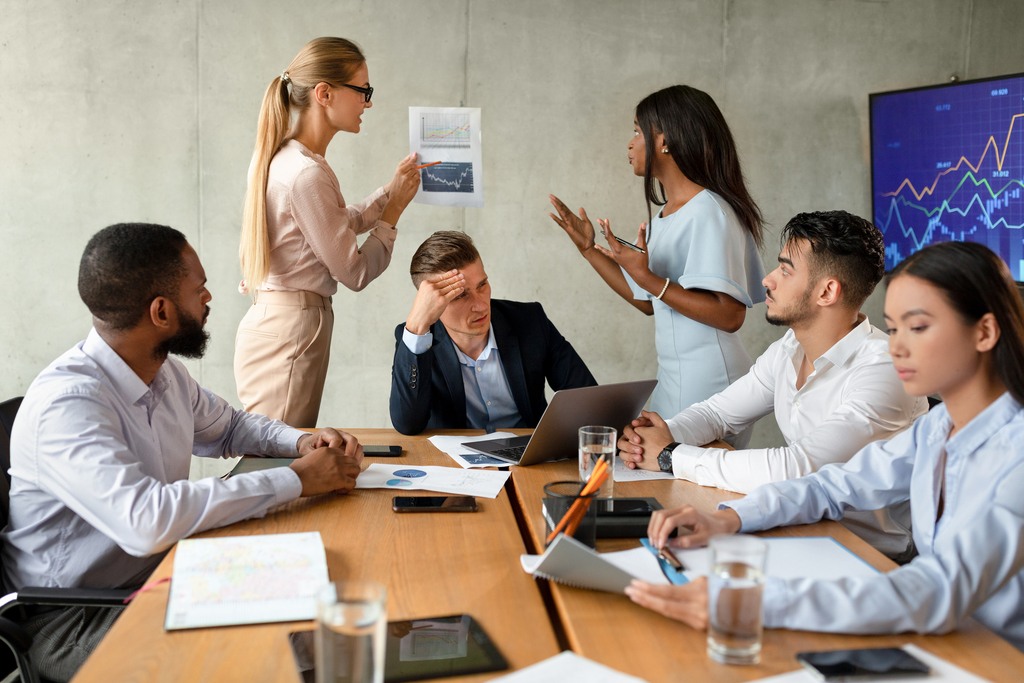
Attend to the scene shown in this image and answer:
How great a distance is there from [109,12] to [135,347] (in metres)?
2.89

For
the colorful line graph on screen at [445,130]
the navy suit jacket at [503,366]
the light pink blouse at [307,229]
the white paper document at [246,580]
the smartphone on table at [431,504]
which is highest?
the colorful line graph on screen at [445,130]

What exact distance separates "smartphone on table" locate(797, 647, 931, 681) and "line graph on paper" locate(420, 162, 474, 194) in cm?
242

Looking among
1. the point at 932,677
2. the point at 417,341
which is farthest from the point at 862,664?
the point at 417,341

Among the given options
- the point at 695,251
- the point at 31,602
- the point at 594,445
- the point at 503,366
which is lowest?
the point at 31,602

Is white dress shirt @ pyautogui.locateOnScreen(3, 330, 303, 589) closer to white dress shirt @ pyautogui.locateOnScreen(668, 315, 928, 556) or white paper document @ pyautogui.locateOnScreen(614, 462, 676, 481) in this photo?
white paper document @ pyautogui.locateOnScreen(614, 462, 676, 481)

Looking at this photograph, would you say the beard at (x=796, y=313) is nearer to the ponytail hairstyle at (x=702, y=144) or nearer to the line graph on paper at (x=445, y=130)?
the ponytail hairstyle at (x=702, y=144)

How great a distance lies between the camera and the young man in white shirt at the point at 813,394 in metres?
2.00

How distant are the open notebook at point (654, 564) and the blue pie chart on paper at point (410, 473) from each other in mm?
587

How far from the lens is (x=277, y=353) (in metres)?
3.00

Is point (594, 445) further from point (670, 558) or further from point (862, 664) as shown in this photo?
point (862, 664)

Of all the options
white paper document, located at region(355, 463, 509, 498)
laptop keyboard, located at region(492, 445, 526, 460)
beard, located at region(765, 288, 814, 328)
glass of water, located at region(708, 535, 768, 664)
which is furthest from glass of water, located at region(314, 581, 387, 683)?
beard, located at region(765, 288, 814, 328)

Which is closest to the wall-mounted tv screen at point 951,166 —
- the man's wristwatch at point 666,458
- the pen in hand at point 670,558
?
the man's wristwatch at point 666,458

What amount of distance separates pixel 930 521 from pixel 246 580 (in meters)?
1.15

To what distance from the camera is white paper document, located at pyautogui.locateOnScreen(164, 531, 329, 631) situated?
51.3 inches
